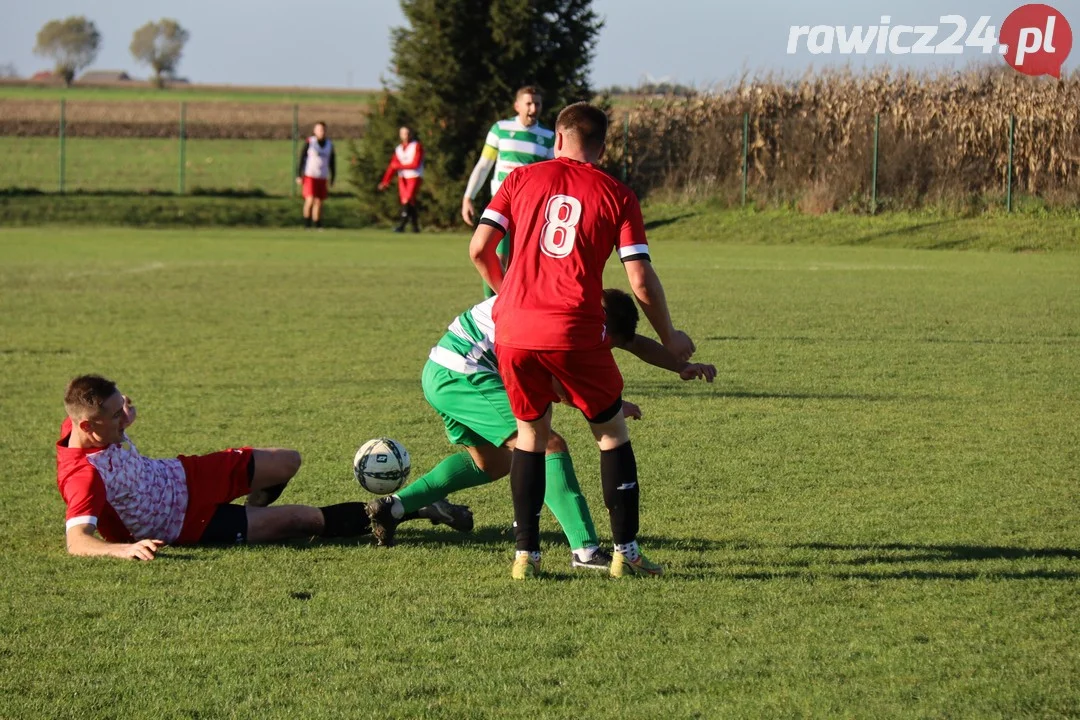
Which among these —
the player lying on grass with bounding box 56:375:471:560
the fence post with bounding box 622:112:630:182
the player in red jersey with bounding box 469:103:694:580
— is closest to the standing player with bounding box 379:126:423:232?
the fence post with bounding box 622:112:630:182

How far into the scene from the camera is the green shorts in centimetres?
534

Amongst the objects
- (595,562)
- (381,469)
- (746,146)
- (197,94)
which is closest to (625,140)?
(746,146)

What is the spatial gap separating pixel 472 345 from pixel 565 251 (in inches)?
31.6

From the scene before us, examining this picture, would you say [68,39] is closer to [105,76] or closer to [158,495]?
[105,76]

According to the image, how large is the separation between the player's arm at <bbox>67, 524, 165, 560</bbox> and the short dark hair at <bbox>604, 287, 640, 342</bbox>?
191cm

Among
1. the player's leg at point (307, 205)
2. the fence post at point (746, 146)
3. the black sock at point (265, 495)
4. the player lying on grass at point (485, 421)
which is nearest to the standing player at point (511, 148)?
the black sock at point (265, 495)

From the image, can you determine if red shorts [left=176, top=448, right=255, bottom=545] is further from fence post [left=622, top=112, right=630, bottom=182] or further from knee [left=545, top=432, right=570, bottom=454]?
fence post [left=622, top=112, right=630, bottom=182]

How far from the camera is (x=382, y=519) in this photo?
561 centimetres

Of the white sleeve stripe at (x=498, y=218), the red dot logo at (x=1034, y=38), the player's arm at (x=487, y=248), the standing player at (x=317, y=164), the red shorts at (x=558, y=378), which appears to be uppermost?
the red dot logo at (x=1034, y=38)

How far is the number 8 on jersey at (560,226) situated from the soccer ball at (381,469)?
5.50 feet

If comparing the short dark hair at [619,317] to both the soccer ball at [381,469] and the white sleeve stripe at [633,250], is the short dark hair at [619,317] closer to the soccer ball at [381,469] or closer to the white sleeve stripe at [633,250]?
the white sleeve stripe at [633,250]

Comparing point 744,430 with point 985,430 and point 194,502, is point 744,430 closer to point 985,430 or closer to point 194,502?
point 985,430

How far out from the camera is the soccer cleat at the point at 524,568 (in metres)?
5.05

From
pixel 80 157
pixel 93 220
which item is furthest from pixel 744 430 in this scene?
pixel 80 157
